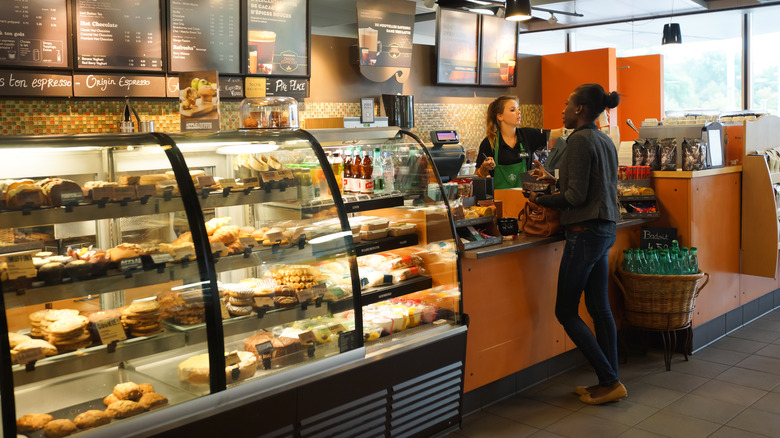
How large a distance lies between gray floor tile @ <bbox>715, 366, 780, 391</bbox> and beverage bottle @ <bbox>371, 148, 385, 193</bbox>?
2.55 meters

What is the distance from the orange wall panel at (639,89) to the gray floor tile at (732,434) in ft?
18.6

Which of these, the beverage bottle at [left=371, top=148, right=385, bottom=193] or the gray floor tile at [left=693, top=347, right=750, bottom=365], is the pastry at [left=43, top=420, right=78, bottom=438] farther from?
Answer: the gray floor tile at [left=693, top=347, right=750, bottom=365]

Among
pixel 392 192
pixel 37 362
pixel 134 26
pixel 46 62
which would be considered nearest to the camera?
pixel 37 362

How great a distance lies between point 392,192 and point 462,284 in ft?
2.01

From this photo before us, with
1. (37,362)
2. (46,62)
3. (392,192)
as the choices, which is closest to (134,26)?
(46,62)

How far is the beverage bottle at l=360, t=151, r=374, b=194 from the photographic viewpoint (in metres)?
3.64

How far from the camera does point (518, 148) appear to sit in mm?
5734

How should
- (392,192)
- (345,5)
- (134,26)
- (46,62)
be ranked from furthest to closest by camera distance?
1. (345,5)
2. (134,26)
3. (46,62)
4. (392,192)

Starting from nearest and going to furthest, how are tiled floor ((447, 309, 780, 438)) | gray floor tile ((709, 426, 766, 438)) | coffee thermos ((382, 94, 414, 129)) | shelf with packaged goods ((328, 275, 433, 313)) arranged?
1. shelf with packaged goods ((328, 275, 433, 313))
2. gray floor tile ((709, 426, 766, 438))
3. tiled floor ((447, 309, 780, 438))
4. coffee thermos ((382, 94, 414, 129))

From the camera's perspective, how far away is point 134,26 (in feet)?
15.2

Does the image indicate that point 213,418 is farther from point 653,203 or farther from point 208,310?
point 653,203

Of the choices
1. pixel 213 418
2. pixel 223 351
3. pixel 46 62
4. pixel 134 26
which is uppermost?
pixel 134 26

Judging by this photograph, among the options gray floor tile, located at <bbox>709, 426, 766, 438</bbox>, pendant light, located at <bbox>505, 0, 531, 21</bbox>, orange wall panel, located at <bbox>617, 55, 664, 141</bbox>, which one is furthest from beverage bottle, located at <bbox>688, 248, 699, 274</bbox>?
orange wall panel, located at <bbox>617, 55, 664, 141</bbox>

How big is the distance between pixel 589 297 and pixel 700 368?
3.76 feet
